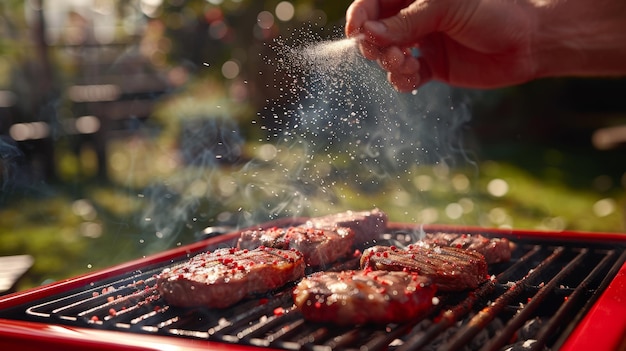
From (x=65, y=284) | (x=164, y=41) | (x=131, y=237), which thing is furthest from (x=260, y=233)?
(x=164, y=41)

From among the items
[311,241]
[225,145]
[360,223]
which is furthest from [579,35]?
[225,145]

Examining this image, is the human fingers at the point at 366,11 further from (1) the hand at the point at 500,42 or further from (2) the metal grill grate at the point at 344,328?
(2) the metal grill grate at the point at 344,328

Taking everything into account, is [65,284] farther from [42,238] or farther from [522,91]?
[522,91]

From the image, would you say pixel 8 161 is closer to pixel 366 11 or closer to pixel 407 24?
pixel 366 11

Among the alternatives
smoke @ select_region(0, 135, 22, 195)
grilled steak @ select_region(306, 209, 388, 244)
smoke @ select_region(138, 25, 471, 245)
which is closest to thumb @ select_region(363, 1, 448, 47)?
smoke @ select_region(138, 25, 471, 245)

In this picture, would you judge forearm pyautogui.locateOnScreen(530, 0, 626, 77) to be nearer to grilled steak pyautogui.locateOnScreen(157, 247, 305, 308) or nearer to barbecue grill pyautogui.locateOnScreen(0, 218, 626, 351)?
barbecue grill pyautogui.locateOnScreen(0, 218, 626, 351)
